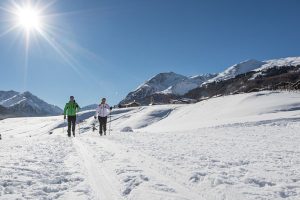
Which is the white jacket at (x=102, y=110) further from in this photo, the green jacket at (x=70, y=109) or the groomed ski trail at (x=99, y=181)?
the groomed ski trail at (x=99, y=181)

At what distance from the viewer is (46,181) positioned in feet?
21.1

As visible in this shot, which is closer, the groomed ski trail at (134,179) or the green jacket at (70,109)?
the groomed ski trail at (134,179)

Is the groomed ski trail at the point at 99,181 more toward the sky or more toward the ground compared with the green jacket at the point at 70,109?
more toward the ground

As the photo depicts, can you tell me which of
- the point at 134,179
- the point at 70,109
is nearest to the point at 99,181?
the point at 134,179

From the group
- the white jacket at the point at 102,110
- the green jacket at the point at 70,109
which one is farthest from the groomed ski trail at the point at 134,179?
the white jacket at the point at 102,110

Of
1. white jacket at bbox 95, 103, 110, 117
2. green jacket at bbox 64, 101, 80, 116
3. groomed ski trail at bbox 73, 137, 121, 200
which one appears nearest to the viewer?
groomed ski trail at bbox 73, 137, 121, 200

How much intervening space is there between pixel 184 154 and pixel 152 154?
0.79 metres

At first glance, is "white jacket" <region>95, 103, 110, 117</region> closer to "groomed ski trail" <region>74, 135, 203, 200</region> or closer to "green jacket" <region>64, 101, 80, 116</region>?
"green jacket" <region>64, 101, 80, 116</region>

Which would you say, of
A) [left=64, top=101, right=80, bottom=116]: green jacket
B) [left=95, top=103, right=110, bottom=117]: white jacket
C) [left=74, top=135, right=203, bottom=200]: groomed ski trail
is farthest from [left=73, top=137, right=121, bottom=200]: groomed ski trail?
[left=95, top=103, right=110, bottom=117]: white jacket

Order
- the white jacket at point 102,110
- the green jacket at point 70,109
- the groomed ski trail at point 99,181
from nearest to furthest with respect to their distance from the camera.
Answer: the groomed ski trail at point 99,181 < the green jacket at point 70,109 < the white jacket at point 102,110

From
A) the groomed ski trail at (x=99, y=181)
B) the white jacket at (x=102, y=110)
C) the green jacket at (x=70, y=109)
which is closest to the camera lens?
the groomed ski trail at (x=99, y=181)

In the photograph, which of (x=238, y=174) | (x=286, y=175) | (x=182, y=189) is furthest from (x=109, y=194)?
(x=286, y=175)

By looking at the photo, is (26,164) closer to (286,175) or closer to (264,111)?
(286,175)

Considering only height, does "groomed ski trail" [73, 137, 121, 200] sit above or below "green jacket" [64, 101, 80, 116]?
below
